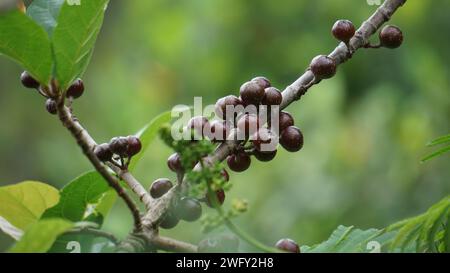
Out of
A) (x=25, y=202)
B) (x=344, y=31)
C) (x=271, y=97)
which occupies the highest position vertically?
(x=344, y=31)

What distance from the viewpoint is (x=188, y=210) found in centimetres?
101

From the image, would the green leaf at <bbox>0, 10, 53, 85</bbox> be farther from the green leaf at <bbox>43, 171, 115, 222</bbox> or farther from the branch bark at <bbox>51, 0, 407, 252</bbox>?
the green leaf at <bbox>43, 171, 115, 222</bbox>

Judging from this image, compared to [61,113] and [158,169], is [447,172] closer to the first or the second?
[158,169]

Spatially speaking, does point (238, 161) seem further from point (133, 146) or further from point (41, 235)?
point (41, 235)

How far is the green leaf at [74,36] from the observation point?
1049mm

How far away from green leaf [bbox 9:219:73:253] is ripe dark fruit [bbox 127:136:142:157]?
250 mm

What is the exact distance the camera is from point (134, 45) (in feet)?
21.6

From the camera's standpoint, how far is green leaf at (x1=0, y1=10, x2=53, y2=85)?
3.29 feet

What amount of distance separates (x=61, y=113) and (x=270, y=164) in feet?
11.3

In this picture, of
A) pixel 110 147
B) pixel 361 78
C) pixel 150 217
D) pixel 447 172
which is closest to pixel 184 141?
pixel 150 217

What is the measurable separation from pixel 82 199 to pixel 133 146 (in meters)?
0.11

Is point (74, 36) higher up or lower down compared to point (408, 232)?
higher up

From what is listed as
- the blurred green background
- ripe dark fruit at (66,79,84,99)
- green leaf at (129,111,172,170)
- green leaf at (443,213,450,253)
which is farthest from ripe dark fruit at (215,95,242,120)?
the blurred green background

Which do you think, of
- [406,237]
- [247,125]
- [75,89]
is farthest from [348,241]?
[75,89]
